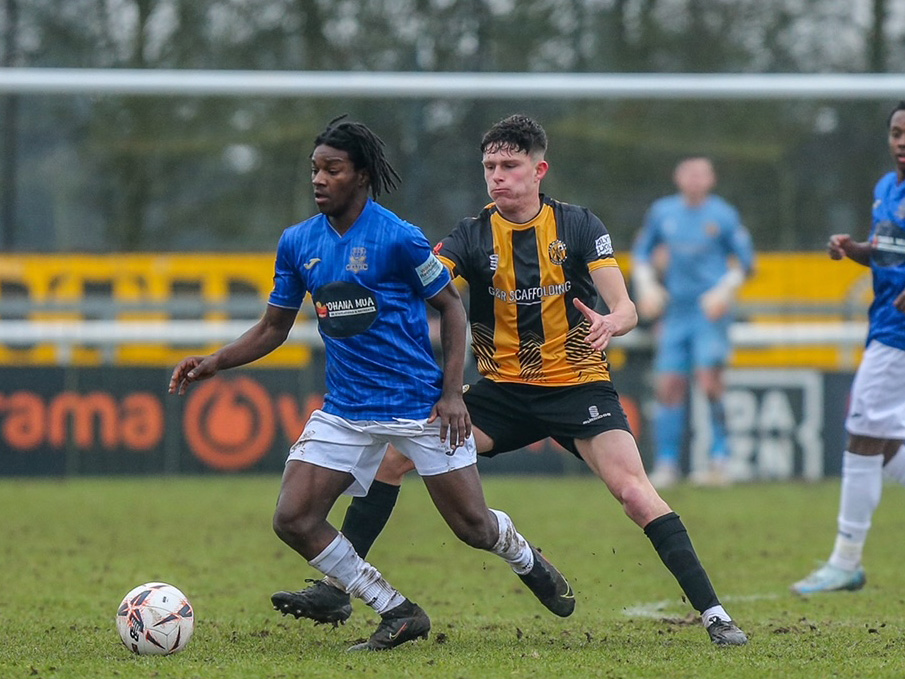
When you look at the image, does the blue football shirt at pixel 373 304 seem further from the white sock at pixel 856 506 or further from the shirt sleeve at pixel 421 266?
the white sock at pixel 856 506

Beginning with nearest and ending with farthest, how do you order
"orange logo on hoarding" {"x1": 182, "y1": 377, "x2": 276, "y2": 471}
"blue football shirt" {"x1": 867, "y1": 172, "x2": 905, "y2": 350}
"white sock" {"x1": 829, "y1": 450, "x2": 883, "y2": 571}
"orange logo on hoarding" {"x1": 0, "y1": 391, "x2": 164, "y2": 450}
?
"blue football shirt" {"x1": 867, "y1": 172, "x2": 905, "y2": 350} → "white sock" {"x1": 829, "y1": 450, "x2": 883, "y2": 571} → "orange logo on hoarding" {"x1": 0, "y1": 391, "x2": 164, "y2": 450} → "orange logo on hoarding" {"x1": 182, "y1": 377, "x2": 276, "y2": 471}

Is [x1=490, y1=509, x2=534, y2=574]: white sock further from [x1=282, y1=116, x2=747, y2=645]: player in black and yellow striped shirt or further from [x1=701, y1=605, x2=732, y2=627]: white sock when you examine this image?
[x1=701, y1=605, x2=732, y2=627]: white sock

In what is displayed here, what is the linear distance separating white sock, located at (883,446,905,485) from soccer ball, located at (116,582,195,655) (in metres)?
3.95

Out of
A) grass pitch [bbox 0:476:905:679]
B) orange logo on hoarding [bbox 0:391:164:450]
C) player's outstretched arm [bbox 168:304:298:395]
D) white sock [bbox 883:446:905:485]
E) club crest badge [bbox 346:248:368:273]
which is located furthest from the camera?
orange logo on hoarding [bbox 0:391:164:450]

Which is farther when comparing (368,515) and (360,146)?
(368,515)

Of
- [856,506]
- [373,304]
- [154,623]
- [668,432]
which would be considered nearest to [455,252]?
[373,304]

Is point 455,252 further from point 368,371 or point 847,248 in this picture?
point 847,248

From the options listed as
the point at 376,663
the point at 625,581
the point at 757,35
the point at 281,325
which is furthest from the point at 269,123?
the point at 376,663

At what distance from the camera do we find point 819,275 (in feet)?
46.6

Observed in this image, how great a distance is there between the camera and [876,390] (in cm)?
751

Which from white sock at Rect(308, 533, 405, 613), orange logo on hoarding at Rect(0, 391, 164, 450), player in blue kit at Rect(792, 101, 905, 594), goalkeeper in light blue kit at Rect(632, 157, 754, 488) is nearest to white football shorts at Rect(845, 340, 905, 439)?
player in blue kit at Rect(792, 101, 905, 594)

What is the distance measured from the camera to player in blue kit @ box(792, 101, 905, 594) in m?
7.42

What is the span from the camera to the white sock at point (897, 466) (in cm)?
785

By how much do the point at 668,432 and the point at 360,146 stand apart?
7.73m
